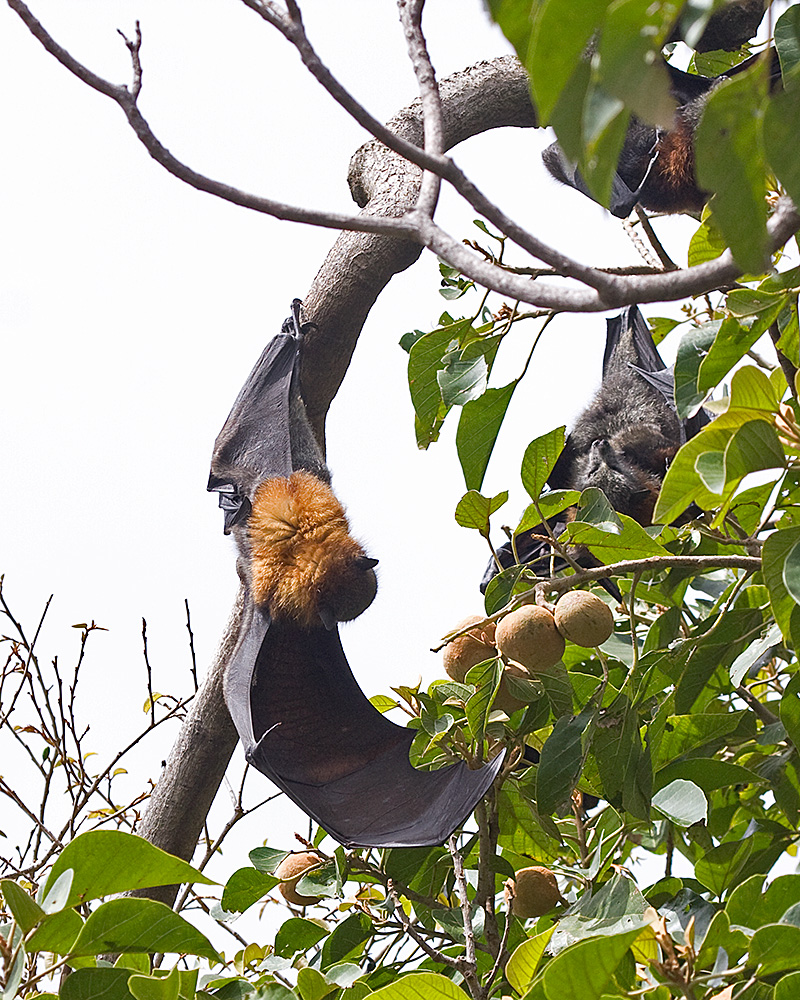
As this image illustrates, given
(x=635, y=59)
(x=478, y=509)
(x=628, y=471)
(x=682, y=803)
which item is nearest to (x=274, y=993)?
(x=682, y=803)

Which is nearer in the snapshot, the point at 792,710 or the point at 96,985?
the point at 96,985

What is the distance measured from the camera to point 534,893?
1.47m

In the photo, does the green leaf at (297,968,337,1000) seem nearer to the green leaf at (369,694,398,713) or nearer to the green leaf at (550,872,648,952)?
the green leaf at (550,872,648,952)

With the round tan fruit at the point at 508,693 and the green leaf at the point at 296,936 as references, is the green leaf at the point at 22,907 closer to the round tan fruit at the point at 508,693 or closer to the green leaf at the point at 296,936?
the round tan fruit at the point at 508,693

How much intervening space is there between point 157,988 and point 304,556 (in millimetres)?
1267

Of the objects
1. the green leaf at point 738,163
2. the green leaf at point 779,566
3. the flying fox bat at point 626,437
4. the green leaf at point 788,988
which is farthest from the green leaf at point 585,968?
the flying fox bat at point 626,437

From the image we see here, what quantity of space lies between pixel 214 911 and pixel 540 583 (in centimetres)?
94

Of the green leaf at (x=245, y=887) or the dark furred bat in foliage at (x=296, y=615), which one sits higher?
the dark furred bat in foliage at (x=296, y=615)

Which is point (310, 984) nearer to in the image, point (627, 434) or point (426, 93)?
point (426, 93)

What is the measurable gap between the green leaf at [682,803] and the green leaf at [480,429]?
57 cm

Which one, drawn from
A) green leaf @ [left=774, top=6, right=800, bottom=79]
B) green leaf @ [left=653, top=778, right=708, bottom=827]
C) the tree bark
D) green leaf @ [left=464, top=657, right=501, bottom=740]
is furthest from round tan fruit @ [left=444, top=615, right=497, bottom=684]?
the tree bark

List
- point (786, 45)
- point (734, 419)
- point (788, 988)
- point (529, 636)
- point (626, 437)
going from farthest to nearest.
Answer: point (626, 437) < point (529, 636) < point (786, 45) < point (734, 419) < point (788, 988)

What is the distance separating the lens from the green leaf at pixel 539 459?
54.4 inches

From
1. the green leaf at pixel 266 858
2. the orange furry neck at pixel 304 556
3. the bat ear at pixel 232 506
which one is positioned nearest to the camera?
the green leaf at pixel 266 858
